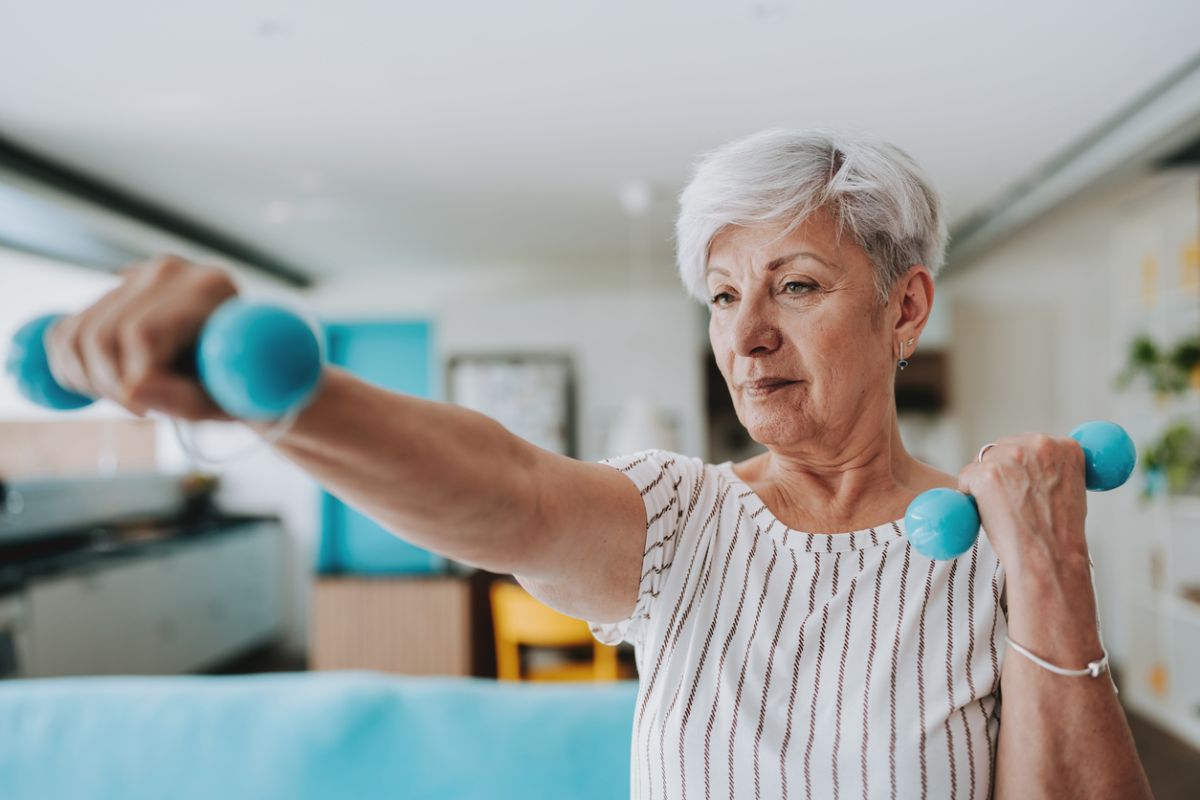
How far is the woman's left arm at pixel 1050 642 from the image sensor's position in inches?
30.8

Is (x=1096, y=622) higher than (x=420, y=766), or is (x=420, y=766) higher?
(x=1096, y=622)

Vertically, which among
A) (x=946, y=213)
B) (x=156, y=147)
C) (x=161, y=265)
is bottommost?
(x=161, y=265)

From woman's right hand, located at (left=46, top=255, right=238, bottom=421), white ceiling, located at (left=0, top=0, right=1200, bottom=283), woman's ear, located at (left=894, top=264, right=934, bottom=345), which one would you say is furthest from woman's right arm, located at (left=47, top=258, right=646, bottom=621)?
white ceiling, located at (left=0, top=0, right=1200, bottom=283)

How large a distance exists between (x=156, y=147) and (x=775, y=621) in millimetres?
3578

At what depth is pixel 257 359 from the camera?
1.47ft

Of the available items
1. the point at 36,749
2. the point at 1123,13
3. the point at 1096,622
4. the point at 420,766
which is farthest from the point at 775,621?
the point at 1123,13

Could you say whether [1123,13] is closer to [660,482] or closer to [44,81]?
[660,482]

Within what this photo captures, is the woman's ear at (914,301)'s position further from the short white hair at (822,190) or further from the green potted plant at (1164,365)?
the green potted plant at (1164,365)

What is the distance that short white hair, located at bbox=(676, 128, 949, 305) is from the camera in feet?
2.91

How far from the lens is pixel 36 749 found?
5.79 feet

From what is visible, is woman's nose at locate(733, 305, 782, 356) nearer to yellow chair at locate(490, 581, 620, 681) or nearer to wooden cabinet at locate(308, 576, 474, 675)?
yellow chair at locate(490, 581, 620, 681)

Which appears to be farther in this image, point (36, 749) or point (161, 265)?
point (36, 749)

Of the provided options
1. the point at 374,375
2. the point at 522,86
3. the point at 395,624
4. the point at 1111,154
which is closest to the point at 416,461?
the point at 522,86

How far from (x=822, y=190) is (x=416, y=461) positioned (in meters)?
0.54
